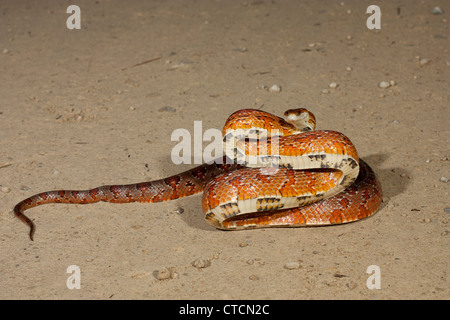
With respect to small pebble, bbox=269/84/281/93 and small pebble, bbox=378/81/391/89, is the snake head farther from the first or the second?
small pebble, bbox=378/81/391/89

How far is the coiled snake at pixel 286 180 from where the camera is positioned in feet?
16.8

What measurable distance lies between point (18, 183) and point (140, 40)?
4934 millimetres

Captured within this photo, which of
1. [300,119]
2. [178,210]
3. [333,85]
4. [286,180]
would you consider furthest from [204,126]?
[286,180]

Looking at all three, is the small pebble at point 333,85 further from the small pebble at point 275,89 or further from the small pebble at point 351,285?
the small pebble at point 351,285

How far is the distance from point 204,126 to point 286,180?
2.65m

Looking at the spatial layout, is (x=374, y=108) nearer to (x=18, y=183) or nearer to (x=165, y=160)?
(x=165, y=160)

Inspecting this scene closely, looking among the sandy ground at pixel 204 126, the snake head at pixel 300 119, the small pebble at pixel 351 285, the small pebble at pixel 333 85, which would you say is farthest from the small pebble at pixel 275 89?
the small pebble at pixel 351 285

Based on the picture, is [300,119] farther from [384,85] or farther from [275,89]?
[384,85]

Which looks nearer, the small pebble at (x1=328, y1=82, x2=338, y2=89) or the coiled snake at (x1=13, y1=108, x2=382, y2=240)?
the coiled snake at (x1=13, y1=108, x2=382, y2=240)

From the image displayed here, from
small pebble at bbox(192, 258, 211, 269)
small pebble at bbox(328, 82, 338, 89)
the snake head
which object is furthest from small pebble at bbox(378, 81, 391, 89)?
small pebble at bbox(192, 258, 211, 269)

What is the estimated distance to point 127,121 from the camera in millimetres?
7910

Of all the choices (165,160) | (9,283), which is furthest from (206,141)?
(9,283)

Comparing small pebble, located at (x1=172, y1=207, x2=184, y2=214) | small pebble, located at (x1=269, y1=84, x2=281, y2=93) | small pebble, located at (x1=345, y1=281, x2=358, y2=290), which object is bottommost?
small pebble, located at (x1=345, y1=281, x2=358, y2=290)

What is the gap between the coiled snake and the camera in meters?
5.13
